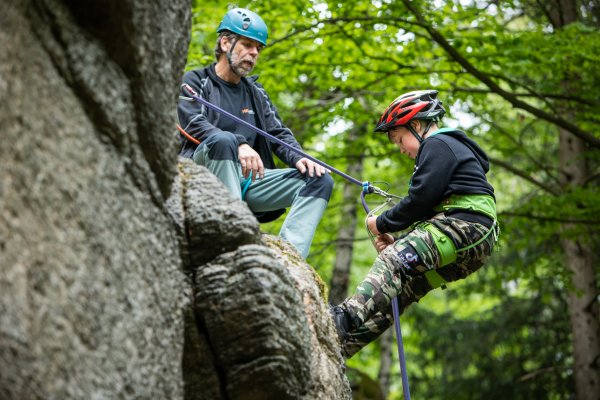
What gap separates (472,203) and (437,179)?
0.34 m

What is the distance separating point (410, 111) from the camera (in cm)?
629

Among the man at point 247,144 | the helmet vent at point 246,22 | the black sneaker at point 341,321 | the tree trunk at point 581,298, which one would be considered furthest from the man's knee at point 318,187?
the tree trunk at point 581,298

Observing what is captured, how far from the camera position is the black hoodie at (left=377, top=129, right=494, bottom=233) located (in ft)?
18.9

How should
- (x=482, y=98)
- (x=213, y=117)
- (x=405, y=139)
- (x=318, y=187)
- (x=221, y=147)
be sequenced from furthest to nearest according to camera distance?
(x=482, y=98) → (x=405, y=139) → (x=213, y=117) → (x=318, y=187) → (x=221, y=147)

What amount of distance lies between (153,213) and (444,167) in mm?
2680

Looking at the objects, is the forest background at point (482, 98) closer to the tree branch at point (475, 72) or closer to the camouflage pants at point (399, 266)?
the tree branch at point (475, 72)

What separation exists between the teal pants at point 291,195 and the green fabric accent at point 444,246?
3.01ft

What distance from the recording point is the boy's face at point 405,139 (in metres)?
6.39

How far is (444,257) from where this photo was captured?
5.73 m

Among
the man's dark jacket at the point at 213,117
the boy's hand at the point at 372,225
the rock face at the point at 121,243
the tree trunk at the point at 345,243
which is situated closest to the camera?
the rock face at the point at 121,243

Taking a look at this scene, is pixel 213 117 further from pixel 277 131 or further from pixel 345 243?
pixel 345 243

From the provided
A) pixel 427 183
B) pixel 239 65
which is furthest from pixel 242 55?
pixel 427 183

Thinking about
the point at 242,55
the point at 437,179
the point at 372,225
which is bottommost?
the point at 372,225

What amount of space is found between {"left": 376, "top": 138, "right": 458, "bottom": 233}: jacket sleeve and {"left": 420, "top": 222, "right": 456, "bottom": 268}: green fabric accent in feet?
0.72
